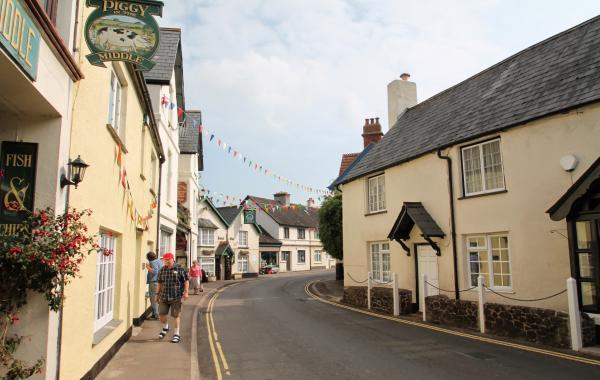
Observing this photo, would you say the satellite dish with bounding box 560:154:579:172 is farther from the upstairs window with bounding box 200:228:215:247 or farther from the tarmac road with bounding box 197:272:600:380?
the upstairs window with bounding box 200:228:215:247

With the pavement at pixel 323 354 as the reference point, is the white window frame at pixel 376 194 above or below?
above

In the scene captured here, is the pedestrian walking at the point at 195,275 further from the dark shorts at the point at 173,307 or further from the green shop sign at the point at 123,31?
the green shop sign at the point at 123,31

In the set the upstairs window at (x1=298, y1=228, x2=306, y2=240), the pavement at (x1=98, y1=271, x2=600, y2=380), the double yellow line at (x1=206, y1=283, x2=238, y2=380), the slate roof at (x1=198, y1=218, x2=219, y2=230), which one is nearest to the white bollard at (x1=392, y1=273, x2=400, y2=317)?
the pavement at (x1=98, y1=271, x2=600, y2=380)

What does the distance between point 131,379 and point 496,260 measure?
31.1ft

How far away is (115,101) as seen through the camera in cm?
850

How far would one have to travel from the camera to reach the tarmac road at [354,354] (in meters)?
7.38

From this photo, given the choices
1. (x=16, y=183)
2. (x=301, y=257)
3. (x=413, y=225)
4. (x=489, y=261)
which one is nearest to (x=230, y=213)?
(x=301, y=257)

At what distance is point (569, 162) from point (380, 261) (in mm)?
8725

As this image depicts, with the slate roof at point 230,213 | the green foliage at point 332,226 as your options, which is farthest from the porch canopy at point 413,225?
the slate roof at point 230,213

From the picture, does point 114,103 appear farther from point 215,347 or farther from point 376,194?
point 376,194

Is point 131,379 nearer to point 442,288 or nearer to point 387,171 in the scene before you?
point 442,288

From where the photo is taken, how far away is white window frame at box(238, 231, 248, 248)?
145 ft

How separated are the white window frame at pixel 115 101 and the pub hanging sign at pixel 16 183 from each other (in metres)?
3.14

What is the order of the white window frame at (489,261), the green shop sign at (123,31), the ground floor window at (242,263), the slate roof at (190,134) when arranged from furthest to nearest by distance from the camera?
the ground floor window at (242,263)
the slate roof at (190,134)
the white window frame at (489,261)
the green shop sign at (123,31)
